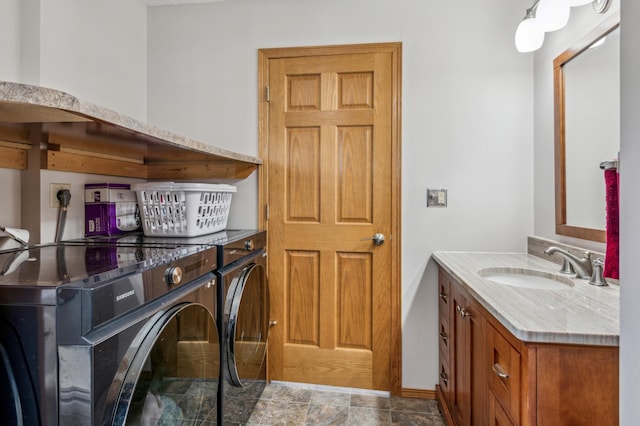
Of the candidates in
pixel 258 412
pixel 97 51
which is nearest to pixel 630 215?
pixel 258 412

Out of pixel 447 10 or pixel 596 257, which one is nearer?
pixel 596 257

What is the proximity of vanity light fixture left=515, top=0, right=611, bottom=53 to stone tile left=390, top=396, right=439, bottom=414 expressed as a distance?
6.59 feet

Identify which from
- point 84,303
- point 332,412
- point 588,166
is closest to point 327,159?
point 588,166

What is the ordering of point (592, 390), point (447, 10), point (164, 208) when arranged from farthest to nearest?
point (447, 10), point (164, 208), point (592, 390)

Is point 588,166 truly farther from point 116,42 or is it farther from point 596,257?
point 116,42

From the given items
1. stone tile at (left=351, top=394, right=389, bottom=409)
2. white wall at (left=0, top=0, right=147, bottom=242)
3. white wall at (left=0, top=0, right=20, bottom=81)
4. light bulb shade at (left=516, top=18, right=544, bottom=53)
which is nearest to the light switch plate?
light bulb shade at (left=516, top=18, right=544, bottom=53)

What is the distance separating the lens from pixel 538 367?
3.09 feet

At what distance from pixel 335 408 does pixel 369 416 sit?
0.65 ft

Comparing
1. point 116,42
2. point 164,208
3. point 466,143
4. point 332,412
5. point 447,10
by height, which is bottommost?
point 332,412

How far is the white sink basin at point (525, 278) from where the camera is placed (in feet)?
5.10

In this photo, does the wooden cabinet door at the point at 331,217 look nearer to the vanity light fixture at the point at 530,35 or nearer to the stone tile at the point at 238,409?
the stone tile at the point at 238,409

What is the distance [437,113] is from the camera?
215cm

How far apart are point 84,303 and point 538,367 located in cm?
113

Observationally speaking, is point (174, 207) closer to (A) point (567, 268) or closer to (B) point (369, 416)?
(B) point (369, 416)
